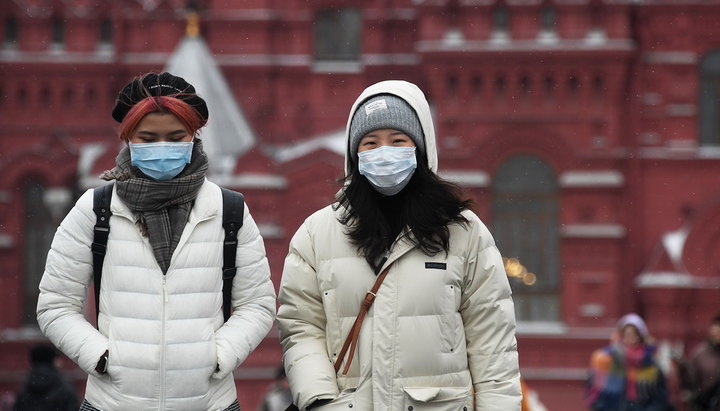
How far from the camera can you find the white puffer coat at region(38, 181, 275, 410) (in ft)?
13.4

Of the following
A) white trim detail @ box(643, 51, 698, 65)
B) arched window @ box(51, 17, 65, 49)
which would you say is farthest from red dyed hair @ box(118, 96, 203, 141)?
arched window @ box(51, 17, 65, 49)

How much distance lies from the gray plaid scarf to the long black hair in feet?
1.60

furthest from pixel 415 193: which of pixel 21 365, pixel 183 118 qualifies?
pixel 21 365

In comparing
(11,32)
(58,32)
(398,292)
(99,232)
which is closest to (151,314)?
(99,232)

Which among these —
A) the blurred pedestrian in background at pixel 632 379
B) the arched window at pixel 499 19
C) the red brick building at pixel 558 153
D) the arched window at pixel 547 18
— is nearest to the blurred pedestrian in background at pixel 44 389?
the blurred pedestrian in background at pixel 632 379

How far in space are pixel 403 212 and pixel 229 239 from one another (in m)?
0.56

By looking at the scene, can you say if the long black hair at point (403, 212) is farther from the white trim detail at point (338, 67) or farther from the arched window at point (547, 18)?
the white trim detail at point (338, 67)

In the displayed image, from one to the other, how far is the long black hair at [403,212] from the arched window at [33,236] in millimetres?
15725

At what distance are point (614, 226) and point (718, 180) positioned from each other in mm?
1613

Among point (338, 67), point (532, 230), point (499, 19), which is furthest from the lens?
point (338, 67)

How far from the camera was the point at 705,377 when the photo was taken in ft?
31.8

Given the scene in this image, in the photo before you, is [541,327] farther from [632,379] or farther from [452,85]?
[632,379]

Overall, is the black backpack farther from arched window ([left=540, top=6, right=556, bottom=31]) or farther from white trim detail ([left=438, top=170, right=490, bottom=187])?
arched window ([left=540, top=6, right=556, bottom=31])

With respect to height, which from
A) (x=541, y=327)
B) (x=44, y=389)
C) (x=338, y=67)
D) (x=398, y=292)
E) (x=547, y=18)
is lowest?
(x=541, y=327)
